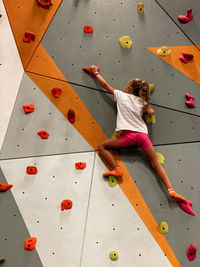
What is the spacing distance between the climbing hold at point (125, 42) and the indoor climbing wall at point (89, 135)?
1.9 inches

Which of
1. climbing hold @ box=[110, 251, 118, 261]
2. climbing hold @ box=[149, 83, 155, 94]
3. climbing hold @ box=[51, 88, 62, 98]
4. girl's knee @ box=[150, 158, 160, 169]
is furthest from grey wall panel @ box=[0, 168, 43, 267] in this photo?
climbing hold @ box=[149, 83, 155, 94]

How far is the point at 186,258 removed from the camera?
296cm

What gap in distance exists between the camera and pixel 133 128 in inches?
121

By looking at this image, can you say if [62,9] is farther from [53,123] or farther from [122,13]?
[53,123]

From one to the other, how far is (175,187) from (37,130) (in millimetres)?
1354

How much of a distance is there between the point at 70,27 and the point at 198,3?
1.34 m

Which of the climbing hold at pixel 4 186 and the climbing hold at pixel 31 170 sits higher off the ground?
the climbing hold at pixel 31 170

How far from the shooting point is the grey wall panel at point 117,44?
3.29 metres

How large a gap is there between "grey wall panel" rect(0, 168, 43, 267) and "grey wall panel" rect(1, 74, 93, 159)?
446mm

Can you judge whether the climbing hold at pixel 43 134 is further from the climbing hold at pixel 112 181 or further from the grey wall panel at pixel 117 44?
the climbing hold at pixel 112 181

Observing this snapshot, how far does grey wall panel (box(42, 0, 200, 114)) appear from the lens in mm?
3289

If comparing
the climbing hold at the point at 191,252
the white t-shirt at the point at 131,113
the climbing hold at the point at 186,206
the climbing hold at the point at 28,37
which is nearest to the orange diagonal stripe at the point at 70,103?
the climbing hold at the point at 28,37

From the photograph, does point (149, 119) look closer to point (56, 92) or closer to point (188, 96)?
point (188, 96)

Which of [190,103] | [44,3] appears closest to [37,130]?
[44,3]
